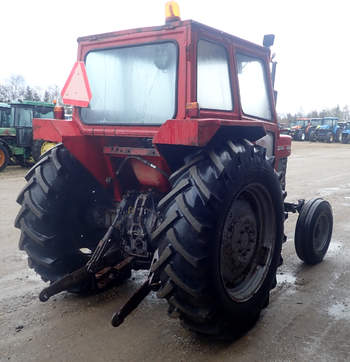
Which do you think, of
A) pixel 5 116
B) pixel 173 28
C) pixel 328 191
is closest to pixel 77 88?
pixel 173 28

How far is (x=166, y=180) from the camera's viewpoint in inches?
120

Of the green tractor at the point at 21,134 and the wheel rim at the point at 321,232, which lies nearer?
the wheel rim at the point at 321,232

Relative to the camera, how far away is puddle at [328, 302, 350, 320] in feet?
10.6

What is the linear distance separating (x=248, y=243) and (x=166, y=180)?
31.7 inches

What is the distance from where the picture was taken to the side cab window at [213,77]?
279cm

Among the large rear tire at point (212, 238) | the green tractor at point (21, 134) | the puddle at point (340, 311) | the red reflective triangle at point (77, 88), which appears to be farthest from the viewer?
the green tractor at point (21, 134)

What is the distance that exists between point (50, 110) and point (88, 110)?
10764 mm

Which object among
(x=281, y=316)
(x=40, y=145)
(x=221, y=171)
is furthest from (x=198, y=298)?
(x=40, y=145)

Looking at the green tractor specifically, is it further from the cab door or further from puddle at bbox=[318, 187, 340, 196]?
puddle at bbox=[318, 187, 340, 196]

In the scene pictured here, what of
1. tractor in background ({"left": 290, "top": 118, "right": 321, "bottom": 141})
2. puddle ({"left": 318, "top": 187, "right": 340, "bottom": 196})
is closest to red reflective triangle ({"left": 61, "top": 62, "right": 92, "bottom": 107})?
puddle ({"left": 318, "top": 187, "right": 340, "bottom": 196})

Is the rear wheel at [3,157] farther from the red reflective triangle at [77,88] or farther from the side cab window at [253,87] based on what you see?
the side cab window at [253,87]

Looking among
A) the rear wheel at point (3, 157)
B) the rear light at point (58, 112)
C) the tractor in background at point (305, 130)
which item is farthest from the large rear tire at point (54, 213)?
the tractor in background at point (305, 130)

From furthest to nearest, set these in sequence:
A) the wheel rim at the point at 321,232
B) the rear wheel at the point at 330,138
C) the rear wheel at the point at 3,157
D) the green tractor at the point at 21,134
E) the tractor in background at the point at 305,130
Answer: the tractor in background at the point at 305,130 → the rear wheel at the point at 330,138 → the green tractor at the point at 21,134 → the rear wheel at the point at 3,157 → the wheel rim at the point at 321,232

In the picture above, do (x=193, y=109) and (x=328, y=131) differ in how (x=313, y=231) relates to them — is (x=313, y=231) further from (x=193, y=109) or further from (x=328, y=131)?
(x=328, y=131)
